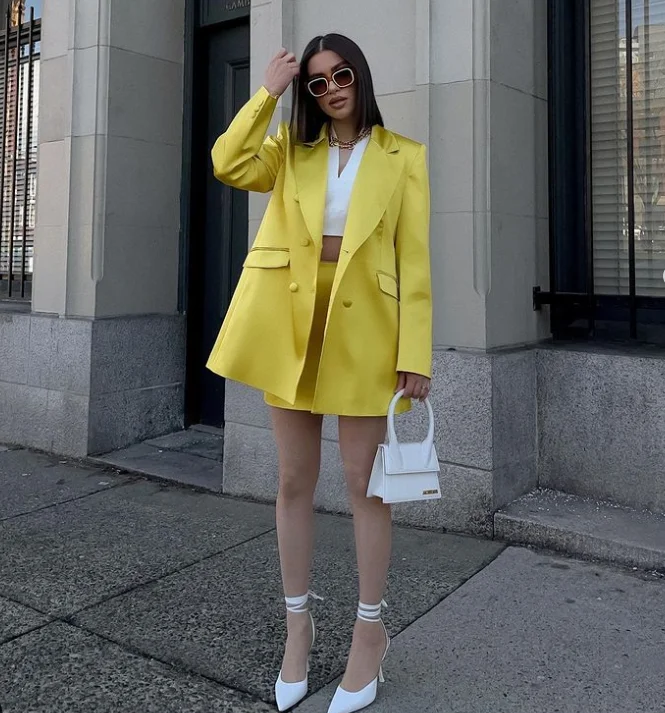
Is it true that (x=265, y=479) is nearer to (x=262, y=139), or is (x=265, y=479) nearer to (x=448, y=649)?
(x=448, y=649)

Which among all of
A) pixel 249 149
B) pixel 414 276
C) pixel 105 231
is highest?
pixel 105 231

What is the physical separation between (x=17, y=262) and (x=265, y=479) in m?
3.79

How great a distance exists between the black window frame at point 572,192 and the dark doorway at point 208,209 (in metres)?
2.56

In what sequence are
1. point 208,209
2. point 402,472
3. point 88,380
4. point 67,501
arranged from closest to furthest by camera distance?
point 402,472 < point 67,501 < point 88,380 < point 208,209

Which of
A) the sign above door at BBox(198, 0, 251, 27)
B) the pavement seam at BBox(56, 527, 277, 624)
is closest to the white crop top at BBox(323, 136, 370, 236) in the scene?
the pavement seam at BBox(56, 527, 277, 624)

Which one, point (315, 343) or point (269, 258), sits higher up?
point (269, 258)

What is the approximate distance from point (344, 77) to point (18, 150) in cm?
568

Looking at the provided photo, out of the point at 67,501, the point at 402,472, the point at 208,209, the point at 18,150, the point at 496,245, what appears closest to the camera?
the point at 402,472

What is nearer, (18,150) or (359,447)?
(359,447)

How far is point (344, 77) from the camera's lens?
2.35 metres

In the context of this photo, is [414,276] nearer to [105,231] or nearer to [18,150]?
[105,231]

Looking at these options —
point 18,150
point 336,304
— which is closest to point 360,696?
point 336,304

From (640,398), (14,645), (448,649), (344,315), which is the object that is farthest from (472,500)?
(14,645)

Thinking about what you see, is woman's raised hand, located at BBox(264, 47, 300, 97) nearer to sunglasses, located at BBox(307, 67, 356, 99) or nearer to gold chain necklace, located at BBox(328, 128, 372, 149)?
sunglasses, located at BBox(307, 67, 356, 99)
